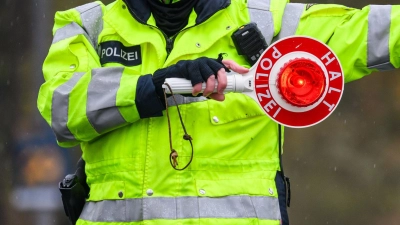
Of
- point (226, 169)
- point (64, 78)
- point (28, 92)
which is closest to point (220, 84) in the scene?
point (226, 169)

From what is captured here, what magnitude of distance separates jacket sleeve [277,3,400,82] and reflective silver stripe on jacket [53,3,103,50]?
0.71m

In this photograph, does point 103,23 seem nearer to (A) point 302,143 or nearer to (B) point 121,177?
(B) point 121,177

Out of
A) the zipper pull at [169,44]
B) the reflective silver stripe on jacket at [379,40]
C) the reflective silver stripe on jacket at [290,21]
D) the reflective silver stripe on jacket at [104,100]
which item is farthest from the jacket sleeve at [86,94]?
the reflective silver stripe on jacket at [379,40]

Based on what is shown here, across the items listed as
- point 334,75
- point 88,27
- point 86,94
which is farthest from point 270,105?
point 88,27

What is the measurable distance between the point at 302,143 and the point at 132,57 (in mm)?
4784

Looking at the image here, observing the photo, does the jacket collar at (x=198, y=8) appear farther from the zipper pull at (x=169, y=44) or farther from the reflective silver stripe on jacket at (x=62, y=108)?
the reflective silver stripe on jacket at (x=62, y=108)

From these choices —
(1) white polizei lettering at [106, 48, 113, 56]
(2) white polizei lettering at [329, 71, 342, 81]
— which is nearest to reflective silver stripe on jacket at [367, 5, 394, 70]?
(2) white polizei lettering at [329, 71, 342, 81]

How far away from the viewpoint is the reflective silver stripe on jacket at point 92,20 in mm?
4059

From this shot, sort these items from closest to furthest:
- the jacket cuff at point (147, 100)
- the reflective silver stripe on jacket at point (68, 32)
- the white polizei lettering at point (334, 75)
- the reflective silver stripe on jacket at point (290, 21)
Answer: the white polizei lettering at point (334, 75) < the jacket cuff at point (147, 100) < the reflective silver stripe on jacket at point (290, 21) < the reflective silver stripe on jacket at point (68, 32)

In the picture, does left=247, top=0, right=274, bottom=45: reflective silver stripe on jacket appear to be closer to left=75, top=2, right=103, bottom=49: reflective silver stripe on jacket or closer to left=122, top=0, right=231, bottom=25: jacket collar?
left=122, top=0, right=231, bottom=25: jacket collar

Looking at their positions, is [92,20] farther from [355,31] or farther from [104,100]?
[355,31]

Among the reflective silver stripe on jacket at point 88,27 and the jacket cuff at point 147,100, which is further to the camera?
the reflective silver stripe on jacket at point 88,27

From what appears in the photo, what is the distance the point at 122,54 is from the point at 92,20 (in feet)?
0.76

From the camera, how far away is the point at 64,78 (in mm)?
3879
